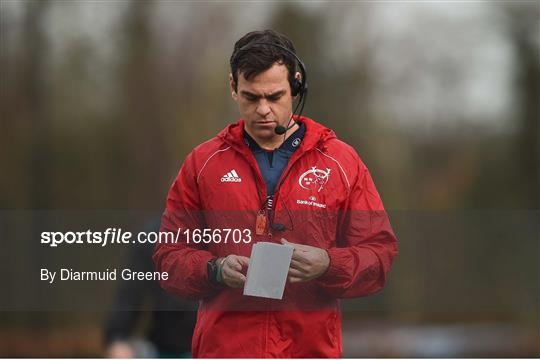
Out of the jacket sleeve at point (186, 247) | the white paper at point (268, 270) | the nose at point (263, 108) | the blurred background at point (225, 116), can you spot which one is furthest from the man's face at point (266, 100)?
the blurred background at point (225, 116)

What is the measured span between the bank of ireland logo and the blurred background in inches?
277

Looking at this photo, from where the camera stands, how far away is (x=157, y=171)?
555 inches

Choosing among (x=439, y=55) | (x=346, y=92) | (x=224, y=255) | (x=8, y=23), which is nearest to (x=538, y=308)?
(x=224, y=255)

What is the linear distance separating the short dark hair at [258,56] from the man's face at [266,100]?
0.06ft

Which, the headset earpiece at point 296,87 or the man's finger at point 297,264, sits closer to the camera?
the man's finger at point 297,264

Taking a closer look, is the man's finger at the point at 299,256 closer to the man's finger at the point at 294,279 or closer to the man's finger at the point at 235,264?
the man's finger at the point at 294,279

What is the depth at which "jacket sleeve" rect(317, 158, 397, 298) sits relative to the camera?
121 inches

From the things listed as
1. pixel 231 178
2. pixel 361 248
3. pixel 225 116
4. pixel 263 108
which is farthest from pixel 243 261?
pixel 225 116

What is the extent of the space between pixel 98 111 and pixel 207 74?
1.59 m

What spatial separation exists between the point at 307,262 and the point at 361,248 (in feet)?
0.63

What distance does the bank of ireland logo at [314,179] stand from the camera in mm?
3105

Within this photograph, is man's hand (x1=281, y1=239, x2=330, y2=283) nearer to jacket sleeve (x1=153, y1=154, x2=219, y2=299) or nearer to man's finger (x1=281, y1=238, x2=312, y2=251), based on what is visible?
man's finger (x1=281, y1=238, x2=312, y2=251)

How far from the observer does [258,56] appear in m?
3.08

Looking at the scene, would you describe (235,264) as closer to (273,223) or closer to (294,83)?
(273,223)
